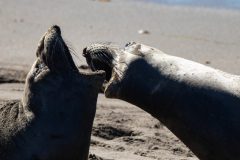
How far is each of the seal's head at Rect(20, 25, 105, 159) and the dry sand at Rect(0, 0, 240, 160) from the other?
1211 millimetres

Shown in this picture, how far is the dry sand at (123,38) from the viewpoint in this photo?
6582mm

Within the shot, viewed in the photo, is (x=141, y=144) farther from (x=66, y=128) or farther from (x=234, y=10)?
(x=234, y=10)

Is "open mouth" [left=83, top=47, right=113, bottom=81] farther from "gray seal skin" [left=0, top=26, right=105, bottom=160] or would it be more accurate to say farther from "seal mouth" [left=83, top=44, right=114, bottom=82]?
"gray seal skin" [left=0, top=26, right=105, bottom=160]

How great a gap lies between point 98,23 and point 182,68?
6.17 meters

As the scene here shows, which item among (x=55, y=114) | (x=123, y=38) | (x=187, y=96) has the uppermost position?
(x=187, y=96)

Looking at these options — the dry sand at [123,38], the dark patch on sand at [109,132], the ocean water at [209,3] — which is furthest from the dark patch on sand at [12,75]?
the ocean water at [209,3]

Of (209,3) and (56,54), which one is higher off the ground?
(56,54)

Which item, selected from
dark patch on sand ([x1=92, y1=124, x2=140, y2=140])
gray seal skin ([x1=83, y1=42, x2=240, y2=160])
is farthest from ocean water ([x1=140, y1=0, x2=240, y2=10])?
gray seal skin ([x1=83, y1=42, x2=240, y2=160])

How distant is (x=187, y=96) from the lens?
16.3 feet

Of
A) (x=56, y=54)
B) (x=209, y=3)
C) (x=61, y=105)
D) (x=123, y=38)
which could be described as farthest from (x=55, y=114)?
(x=209, y=3)

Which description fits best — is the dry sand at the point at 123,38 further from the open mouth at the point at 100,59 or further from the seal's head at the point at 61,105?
the seal's head at the point at 61,105

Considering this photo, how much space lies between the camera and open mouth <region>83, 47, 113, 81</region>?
5.16m

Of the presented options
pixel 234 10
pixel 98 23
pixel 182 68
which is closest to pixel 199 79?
pixel 182 68

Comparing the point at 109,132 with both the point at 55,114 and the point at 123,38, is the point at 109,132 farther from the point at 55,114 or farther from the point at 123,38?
A: the point at 123,38
